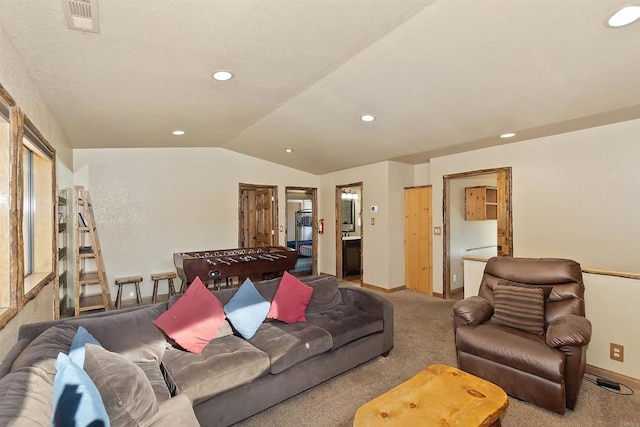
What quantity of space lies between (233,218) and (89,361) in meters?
4.73

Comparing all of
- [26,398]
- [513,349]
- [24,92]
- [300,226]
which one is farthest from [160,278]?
[300,226]

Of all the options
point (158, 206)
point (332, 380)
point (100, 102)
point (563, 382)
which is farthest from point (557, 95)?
point (158, 206)

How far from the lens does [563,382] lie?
2113 millimetres

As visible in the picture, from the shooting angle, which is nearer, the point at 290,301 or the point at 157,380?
the point at 157,380

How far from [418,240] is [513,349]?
3433mm

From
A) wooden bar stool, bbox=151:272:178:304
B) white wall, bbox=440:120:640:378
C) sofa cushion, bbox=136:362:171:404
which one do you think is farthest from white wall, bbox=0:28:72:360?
white wall, bbox=440:120:640:378

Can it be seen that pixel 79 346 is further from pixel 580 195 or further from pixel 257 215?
pixel 257 215

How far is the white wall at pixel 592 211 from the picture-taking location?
2.63 metres

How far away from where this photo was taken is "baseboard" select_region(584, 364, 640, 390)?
2.47 m

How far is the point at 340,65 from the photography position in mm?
2676

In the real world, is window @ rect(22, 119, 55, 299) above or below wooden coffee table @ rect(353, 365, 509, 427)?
above

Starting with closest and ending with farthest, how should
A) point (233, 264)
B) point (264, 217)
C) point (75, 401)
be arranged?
point (75, 401), point (233, 264), point (264, 217)

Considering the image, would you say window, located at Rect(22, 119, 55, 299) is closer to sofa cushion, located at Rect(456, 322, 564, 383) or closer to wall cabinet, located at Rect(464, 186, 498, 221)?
sofa cushion, located at Rect(456, 322, 564, 383)

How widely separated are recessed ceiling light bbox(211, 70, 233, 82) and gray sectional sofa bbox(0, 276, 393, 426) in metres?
1.87
